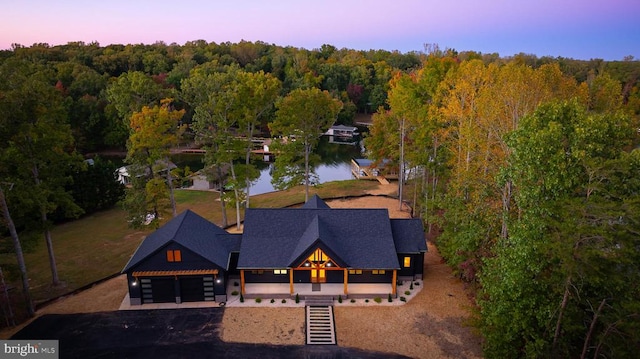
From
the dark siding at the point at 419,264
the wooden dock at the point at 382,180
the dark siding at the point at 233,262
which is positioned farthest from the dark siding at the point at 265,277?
the wooden dock at the point at 382,180

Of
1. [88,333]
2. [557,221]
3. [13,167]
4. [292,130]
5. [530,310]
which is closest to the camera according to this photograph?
[557,221]

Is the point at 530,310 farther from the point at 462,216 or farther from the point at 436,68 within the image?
the point at 436,68

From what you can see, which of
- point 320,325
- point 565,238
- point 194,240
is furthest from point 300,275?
point 565,238

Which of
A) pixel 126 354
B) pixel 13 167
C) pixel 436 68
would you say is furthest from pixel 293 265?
pixel 436 68

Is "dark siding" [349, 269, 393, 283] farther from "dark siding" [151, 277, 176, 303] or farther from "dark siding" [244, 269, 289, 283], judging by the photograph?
"dark siding" [151, 277, 176, 303]

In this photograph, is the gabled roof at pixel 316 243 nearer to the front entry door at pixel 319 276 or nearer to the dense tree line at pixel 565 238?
the front entry door at pixel 319 276

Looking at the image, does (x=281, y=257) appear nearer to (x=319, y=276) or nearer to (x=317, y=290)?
(x=319, y=276)

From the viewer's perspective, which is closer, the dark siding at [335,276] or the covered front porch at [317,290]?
the covered front porch at [317,290]
